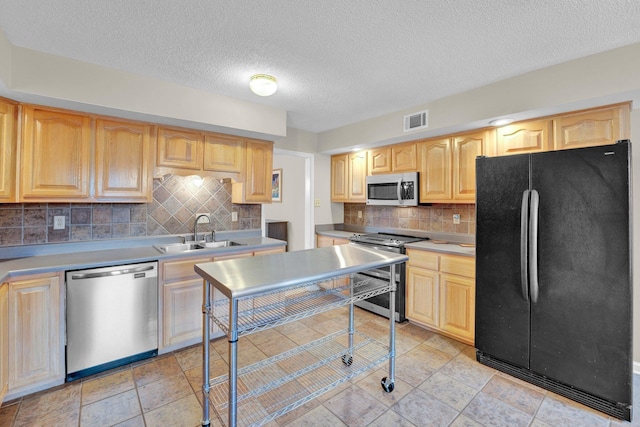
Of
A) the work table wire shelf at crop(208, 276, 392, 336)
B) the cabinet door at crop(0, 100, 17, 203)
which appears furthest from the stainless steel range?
the cabinet door at crop(0, 100, 17, 203)

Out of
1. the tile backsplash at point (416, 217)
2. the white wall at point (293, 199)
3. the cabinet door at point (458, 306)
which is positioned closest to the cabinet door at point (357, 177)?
the tile backsplash at point (416, 217)

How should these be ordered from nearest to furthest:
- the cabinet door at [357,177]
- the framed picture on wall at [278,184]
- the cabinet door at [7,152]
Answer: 1. the cabinet door at [7,152]
2. the cabinet door at [357,177]
3. the framed picture on wall at [278,184]

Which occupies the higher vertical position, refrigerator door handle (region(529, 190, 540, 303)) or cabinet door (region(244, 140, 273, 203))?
cabinet door (region(244, 140, 273, 203))

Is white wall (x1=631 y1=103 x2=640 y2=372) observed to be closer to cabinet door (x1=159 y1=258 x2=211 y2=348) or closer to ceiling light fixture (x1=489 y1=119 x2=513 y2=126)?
ceiling light fixture (x1=489 y1=119 x2=513 y2=126)

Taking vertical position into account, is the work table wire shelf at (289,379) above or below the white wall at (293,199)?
below

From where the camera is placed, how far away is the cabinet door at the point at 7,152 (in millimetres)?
2152

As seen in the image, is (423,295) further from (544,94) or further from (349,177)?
(544,94)

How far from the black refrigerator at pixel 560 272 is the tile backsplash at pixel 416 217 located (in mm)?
885

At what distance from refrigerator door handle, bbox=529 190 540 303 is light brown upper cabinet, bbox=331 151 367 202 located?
2.18 meters

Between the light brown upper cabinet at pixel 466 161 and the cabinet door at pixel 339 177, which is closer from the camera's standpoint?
the light brown upper cabinet at pixel 466 161

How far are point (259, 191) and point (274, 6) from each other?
2.16 m

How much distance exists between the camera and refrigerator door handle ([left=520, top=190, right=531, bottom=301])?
7.33ft

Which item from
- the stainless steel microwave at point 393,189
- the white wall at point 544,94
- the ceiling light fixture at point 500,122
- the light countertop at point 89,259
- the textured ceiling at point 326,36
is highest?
the textured ceiling at point 326,36

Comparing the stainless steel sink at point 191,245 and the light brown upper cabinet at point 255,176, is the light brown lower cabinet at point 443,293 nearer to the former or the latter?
the light brown upper cabinet at point 255,176
